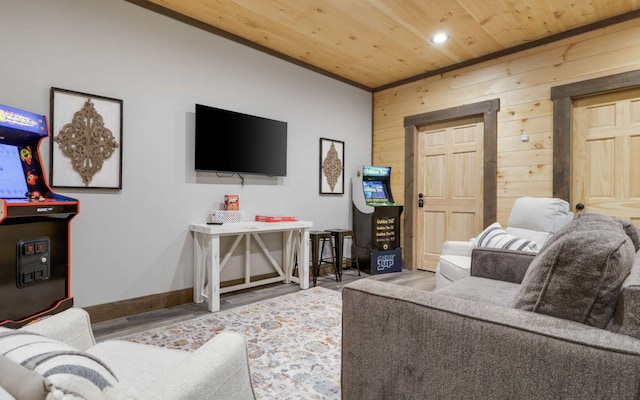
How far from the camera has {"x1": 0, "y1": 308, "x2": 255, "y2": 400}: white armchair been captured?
604 millimetres

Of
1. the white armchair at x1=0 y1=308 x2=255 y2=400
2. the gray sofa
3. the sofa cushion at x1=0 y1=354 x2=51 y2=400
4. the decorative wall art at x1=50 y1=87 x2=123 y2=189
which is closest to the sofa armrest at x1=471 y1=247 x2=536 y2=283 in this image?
the gray sofa

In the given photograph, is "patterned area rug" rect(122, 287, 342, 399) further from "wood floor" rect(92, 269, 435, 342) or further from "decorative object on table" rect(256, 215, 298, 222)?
"decorative object on table" rect(256, 215, 298, 222)

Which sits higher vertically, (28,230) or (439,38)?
(439,38)

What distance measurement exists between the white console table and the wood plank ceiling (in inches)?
78.7

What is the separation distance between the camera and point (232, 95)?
3666 millimetres

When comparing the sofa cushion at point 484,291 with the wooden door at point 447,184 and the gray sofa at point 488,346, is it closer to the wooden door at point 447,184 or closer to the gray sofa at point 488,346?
the gray sofa at point 488,346

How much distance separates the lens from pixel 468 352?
3.43 feet

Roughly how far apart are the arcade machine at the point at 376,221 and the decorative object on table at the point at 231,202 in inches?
74.0

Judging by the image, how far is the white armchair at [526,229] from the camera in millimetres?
2887

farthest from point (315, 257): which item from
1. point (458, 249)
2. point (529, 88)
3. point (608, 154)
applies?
point (608, 154)

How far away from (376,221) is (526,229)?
6.05 feet

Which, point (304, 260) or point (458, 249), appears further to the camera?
point (304, 260)

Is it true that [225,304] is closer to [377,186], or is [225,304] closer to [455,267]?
[455,267]

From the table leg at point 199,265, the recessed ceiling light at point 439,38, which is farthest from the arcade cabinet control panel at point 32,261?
the recessed ceiling light at point 439,38
